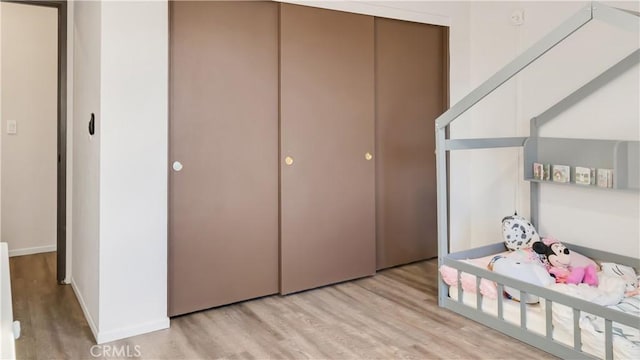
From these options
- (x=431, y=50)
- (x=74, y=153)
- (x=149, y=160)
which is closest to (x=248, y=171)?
(x=149, y=160)

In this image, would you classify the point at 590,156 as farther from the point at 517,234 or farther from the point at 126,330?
the point at 126,330

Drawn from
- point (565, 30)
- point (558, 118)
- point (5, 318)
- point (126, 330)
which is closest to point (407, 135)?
point (558, 118)

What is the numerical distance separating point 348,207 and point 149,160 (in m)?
1.36

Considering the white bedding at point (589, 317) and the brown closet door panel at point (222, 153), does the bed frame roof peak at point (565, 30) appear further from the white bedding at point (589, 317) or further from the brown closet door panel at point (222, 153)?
the brown closet door panel at point (222, 153)

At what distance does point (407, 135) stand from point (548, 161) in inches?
38.7

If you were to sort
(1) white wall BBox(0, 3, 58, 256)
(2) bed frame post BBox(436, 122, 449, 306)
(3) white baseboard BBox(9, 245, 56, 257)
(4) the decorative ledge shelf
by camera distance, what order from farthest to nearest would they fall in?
1. (3) white baseboard BBox(9, 245, 56, 257)
2. (1) white wall BBox(0, 3, 58, 256)
3. (2) bed frame post BBox(436, 122, 449, 306)
4. (4) the decorative ledge shelf

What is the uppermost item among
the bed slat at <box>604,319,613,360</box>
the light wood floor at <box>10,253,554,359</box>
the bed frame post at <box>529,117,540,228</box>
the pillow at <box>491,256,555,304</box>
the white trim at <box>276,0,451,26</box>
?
the white trim at <box>276,0,451,26</box>

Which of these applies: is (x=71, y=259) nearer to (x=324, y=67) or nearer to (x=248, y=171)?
(x=248, y=171)

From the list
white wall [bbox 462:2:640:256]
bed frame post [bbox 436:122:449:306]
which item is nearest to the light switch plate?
bed frame post [bbox 436:122:449:306]

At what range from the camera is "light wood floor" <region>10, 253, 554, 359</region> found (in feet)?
7.20

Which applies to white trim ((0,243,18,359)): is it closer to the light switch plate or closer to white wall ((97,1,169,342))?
white wall ((97,1,169,342))

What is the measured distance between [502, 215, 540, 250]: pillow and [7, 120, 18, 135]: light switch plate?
3.81 m

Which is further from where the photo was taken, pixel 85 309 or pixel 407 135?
pixel 407 135

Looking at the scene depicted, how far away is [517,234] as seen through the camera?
293 cm
